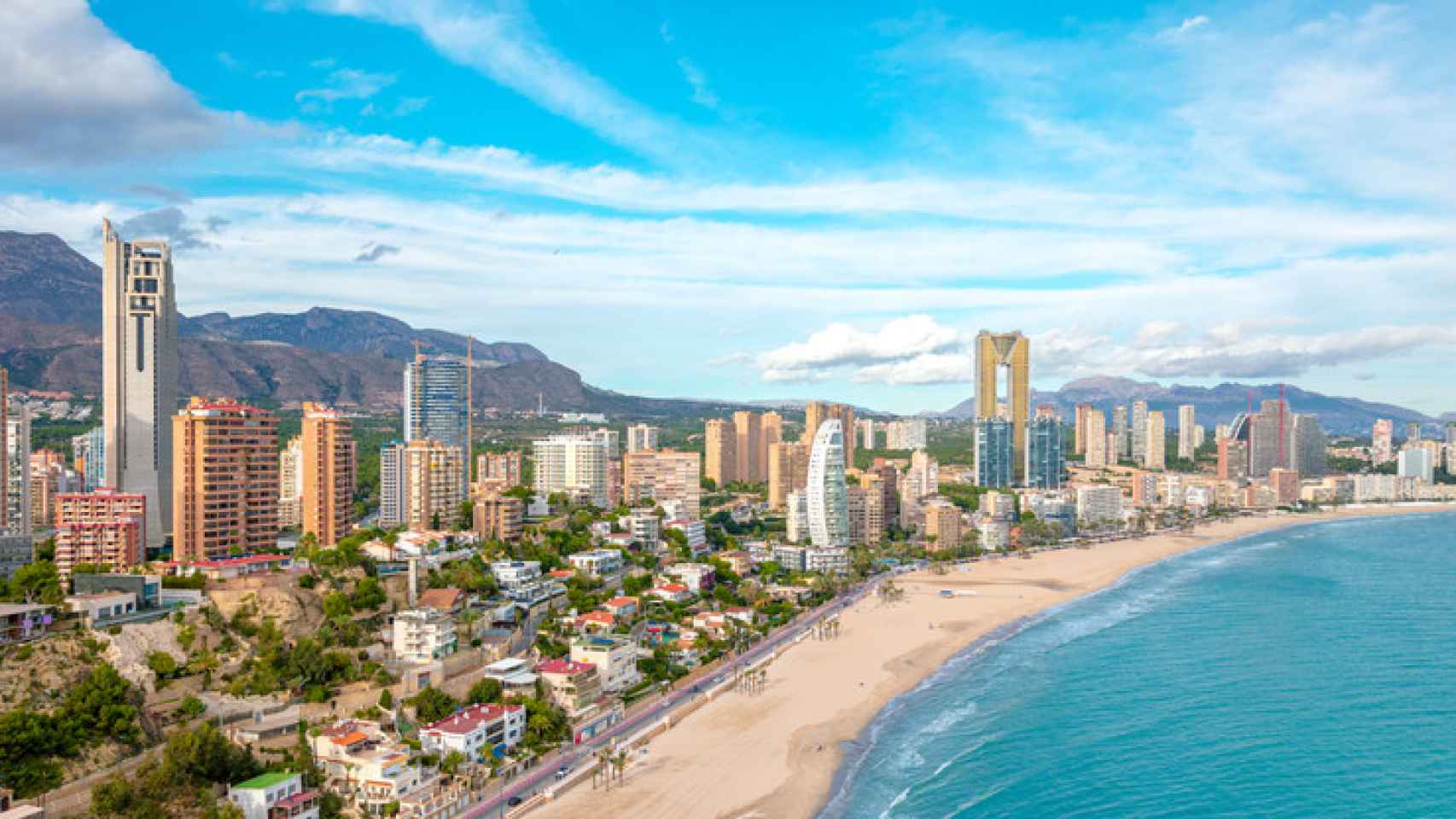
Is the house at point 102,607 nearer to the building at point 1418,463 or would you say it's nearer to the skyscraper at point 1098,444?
the skyscraper at point 1098,444

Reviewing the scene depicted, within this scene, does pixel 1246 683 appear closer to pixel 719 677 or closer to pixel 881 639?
pixel 881 639

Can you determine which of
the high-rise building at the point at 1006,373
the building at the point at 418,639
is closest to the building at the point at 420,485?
the building at the point at 418,639

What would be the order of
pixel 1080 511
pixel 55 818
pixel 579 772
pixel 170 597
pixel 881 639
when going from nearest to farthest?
pixel 55 818 < pixel 579 772 < pixel 170 597 < pixel 881 639 < pixel 1080 511

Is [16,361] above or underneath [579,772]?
above

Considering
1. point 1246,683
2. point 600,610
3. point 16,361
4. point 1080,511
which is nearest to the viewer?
point 1246,683

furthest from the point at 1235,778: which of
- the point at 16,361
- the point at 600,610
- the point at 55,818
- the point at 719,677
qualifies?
the point at 16,361

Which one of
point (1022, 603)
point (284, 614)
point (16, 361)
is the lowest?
point (1022, 603)

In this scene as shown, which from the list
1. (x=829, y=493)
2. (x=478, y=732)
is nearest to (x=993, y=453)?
(x=829, y=493)
